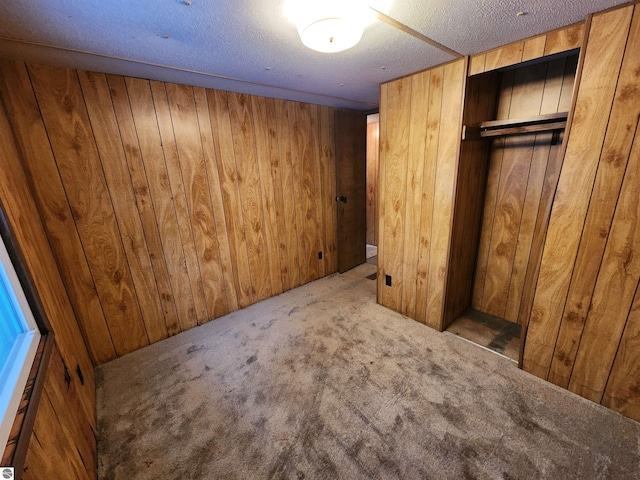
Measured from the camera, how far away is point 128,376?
1.96 m

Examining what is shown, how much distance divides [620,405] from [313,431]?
176cm

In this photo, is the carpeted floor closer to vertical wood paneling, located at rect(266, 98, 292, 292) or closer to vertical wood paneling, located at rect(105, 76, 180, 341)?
vertical wood paneling, located at rect(105, 76, 180, 341)

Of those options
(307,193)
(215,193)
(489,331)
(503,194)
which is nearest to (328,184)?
(307,193)

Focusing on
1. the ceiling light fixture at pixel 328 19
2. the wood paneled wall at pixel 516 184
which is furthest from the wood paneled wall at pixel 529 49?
the ceiling light fixture at pixel 328 19

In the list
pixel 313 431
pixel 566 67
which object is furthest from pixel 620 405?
pixel 566 67

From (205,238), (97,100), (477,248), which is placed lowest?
(477,248)

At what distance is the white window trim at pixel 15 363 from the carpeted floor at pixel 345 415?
2.55ft

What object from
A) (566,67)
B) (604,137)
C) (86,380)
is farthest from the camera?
(566,67)

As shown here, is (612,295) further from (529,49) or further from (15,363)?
(15,363)

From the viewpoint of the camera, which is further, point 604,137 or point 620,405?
point 620,405

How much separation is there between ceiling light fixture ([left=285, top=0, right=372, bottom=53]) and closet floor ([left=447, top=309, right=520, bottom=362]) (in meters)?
2.31

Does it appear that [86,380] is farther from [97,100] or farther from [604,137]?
[604,137]

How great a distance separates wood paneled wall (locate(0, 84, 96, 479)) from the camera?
94cm

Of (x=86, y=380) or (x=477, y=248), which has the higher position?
(x=477, y=248)
